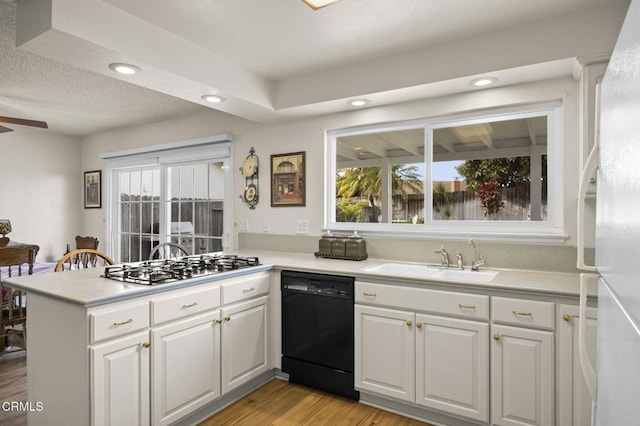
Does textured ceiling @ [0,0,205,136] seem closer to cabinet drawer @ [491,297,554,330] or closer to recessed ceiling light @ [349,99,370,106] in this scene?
recessed ceiling light @ [349,99,370,106]

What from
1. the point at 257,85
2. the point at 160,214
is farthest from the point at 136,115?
the point at 257,85

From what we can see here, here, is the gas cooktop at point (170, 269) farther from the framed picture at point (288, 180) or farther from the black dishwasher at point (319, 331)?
the framed picture at point (288, 180)

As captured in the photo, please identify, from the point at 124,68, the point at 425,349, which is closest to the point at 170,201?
the point at 124,68

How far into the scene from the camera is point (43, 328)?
192 centimetres

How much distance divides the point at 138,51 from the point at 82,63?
32 cm

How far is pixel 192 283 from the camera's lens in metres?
2.19

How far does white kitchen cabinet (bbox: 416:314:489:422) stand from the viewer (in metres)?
2.08

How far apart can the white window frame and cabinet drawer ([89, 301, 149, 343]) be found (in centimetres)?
189

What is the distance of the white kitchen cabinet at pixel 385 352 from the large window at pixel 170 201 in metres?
1.91

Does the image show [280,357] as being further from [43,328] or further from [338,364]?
[43,328]

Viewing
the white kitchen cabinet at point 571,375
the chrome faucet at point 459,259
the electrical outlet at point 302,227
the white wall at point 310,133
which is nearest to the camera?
the white kitchen cabinet at point 571,375

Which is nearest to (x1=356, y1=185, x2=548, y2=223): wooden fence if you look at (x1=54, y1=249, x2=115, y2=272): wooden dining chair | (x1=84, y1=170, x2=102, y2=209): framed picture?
(x1=54, y1=249, x2=115, y2=272): wooden dining chair

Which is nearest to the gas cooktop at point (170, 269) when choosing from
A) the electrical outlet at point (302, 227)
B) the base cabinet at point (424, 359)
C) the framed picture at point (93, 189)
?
the electrical outlet at point (302, 227)

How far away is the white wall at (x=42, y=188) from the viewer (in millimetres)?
4668
